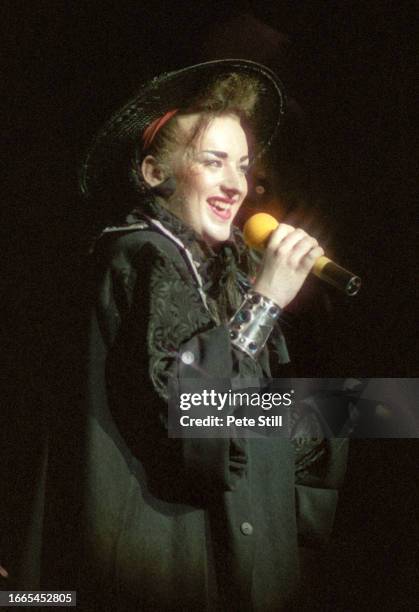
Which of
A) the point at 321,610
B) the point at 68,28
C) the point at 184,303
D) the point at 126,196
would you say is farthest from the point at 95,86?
the point at 321,610

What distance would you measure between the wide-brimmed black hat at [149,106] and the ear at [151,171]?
4 centimetres

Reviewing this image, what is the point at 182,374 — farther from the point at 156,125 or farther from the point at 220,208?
the point at 156,125

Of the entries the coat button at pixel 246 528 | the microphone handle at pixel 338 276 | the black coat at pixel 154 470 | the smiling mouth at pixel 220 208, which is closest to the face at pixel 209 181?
the smiling mouth at pixel 220 208

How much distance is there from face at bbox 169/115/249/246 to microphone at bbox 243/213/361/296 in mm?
92

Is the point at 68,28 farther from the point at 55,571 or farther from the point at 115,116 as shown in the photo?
the point at 55,571

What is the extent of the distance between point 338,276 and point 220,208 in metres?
0.36

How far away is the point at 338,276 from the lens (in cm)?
116

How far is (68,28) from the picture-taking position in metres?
1.61

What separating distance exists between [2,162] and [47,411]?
0.59 metres

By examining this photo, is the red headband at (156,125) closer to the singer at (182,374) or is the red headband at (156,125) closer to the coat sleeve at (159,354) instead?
the singer at (182,374)

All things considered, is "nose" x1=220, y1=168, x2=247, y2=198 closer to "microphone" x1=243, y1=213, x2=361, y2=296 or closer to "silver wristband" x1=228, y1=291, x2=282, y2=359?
"microphone" x1=243, y1=213, x2=361, y2=296

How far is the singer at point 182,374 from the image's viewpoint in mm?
1156

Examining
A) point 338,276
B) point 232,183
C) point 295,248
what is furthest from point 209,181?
point 338,276

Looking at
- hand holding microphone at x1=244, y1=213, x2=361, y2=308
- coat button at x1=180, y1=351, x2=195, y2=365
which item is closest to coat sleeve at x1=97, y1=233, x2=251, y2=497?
coat button at x1=180, y1=351, x2=195, y2=365
